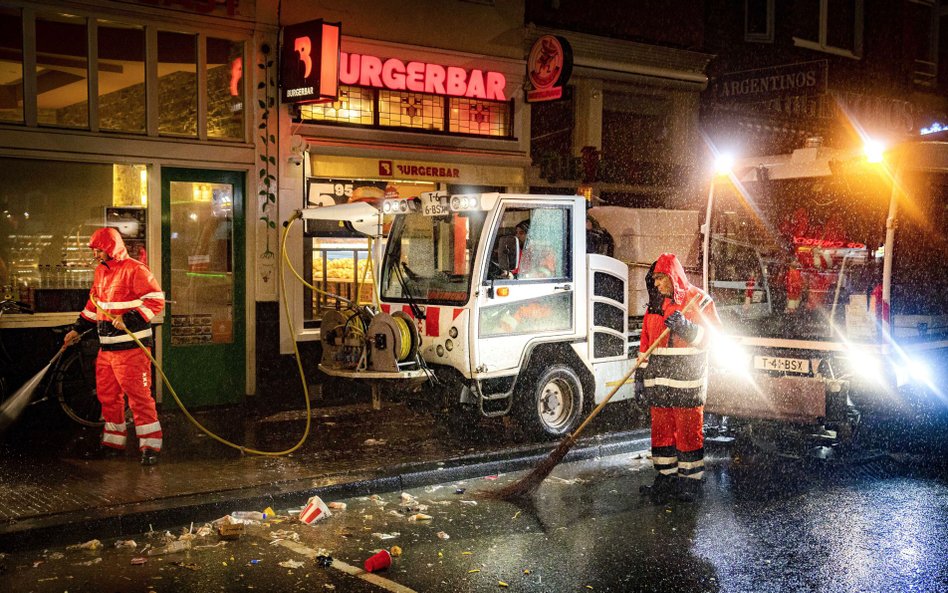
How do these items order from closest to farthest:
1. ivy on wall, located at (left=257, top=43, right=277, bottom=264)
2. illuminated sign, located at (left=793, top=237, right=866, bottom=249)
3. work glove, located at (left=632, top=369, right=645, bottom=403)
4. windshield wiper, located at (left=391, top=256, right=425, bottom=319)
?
windshield wiper, located at (left=391, top=256, right=425, bottom=319) → illuminated sign, located at (left=793, top=237, right=866, bottom=249) → work glove, located at (left=632, top=369, right=645, bottom=403) → ivy on wall, located at (left=257, top=43, right=277, bottom=264)

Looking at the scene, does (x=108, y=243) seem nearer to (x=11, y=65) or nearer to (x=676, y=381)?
(x=11, y=65)

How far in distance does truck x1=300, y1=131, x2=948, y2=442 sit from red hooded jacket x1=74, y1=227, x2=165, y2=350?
1.67m

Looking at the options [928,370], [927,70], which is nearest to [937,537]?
[928,370]

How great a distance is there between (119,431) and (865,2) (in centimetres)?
1727

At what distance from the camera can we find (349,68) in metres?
12.0

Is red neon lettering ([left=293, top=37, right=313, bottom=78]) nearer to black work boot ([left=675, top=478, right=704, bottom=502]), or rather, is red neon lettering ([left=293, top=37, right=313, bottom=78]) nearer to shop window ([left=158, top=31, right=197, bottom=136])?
shop window ([left=158, top=31, right=197, bottom=136])

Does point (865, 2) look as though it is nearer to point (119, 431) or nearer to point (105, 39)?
point (105, 39)

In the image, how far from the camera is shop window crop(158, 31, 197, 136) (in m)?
10.8

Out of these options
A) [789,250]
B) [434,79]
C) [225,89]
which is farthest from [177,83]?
[789,250]

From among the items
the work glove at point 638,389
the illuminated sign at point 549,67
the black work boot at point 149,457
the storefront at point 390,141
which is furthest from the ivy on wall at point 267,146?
the work glove at point 638,389

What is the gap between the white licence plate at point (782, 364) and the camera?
29.3 feet

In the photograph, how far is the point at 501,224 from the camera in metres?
9.21

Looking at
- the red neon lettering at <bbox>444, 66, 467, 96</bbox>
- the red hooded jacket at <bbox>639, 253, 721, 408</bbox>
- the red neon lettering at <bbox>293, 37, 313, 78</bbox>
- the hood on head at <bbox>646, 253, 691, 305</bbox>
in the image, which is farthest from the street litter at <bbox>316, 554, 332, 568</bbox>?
the red neon lettering at <bbox>444, 66, 467, 96</bbox>

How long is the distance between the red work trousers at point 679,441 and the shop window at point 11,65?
705 centimetres
